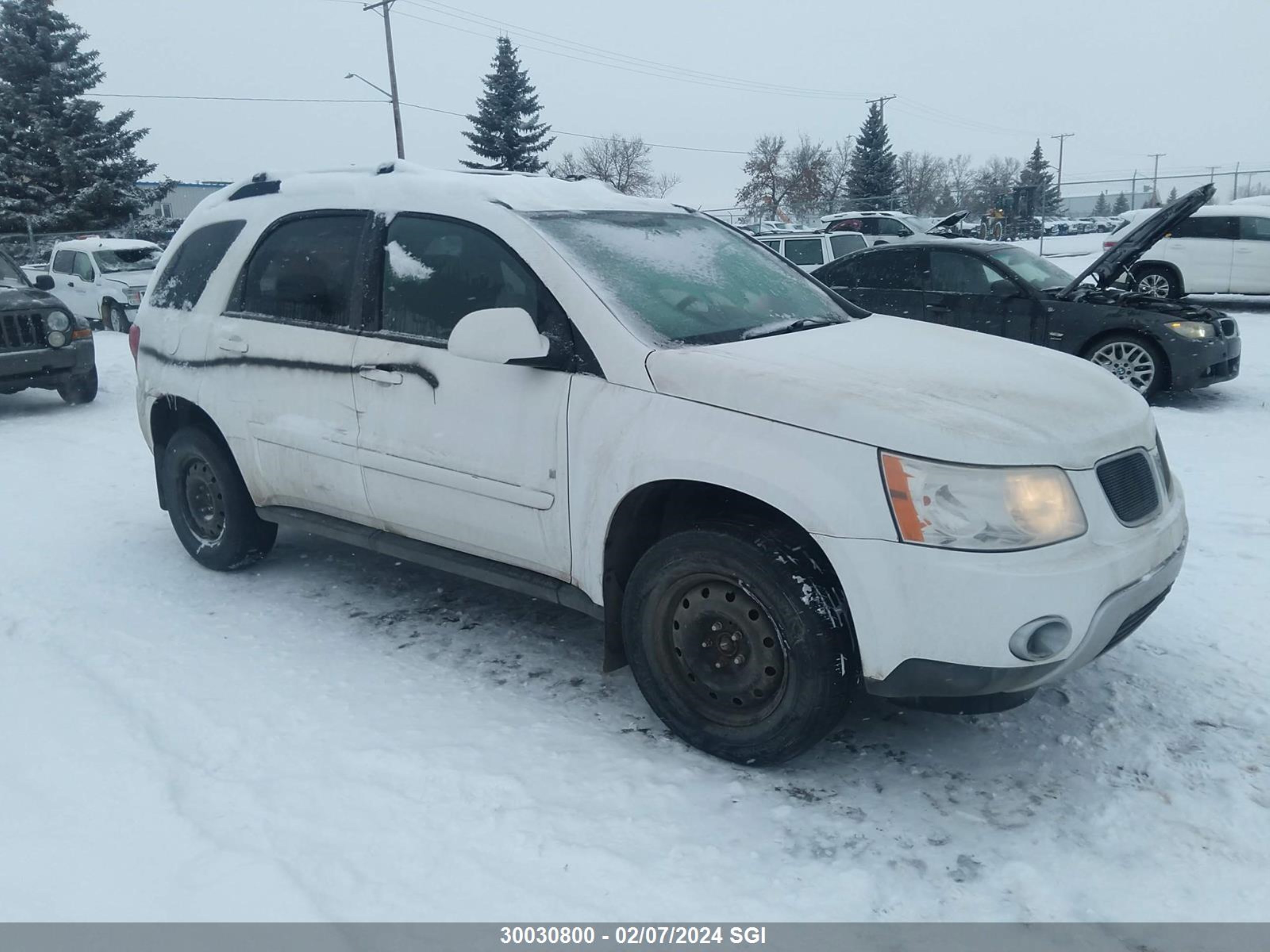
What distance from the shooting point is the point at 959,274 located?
32.0 ft

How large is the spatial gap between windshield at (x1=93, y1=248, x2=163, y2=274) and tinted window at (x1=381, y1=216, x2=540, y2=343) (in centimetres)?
1588

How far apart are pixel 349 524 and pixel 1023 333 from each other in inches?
282

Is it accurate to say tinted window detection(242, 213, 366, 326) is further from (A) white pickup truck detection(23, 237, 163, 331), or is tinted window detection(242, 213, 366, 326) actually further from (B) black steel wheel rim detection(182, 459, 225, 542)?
(A) white pickup truck detection(23, 237, 163, 331)

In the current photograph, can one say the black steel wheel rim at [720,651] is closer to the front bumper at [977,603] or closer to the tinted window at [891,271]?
the front bumper at [977,603]

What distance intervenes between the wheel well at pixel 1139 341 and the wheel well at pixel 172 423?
7.40 meters

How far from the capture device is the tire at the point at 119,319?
1705 centimetres

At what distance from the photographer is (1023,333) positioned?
9.36m

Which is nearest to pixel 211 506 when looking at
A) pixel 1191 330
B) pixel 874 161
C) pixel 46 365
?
pixel 46 365

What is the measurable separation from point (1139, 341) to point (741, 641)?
24.6ft

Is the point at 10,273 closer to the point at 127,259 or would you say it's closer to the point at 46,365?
Answer: the point at 46,365

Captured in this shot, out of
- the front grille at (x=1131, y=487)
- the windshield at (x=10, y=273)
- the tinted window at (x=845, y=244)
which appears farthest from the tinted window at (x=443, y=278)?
the tinted window at (x=845, y=244)

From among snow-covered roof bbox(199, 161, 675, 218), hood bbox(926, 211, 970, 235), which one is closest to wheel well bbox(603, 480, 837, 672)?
snow-covered roof bbox(199, 161, 675, 218)
